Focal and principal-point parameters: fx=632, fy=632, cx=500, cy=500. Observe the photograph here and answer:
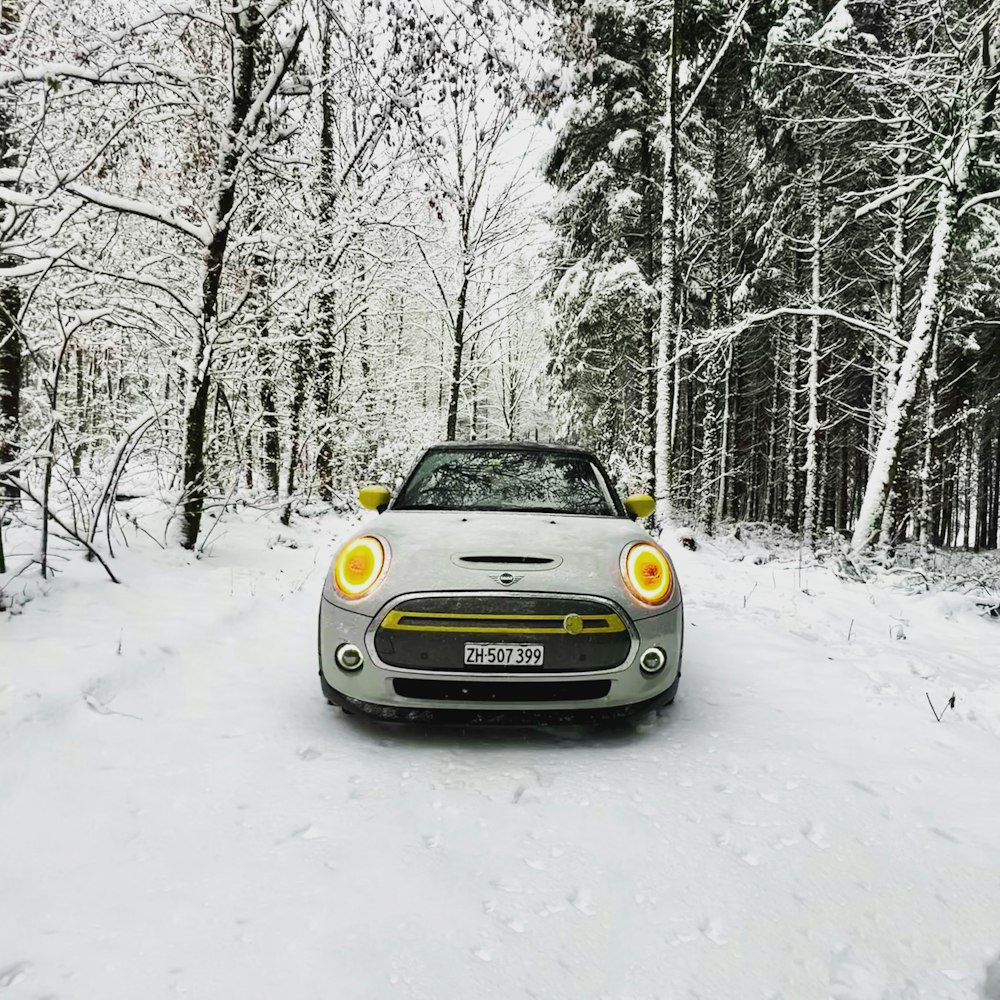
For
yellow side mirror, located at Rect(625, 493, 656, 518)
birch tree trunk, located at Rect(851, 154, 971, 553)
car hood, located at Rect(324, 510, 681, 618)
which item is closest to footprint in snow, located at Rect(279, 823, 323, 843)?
car hood, located at Rect(324, 510, 681, 618)

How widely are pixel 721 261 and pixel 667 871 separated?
700 inches

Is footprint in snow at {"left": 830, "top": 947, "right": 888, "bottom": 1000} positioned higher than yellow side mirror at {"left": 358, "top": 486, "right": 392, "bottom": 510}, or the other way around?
yellow side mirror at {"left": 358, "top": 486, "right": 392, "bottom": 510}

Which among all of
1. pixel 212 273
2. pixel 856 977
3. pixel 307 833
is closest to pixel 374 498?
pixel 307 833

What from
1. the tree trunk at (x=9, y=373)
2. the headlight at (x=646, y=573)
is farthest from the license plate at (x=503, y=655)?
the tree trunk at (x=9, y=373)

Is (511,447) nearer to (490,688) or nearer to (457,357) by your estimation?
(490,688)

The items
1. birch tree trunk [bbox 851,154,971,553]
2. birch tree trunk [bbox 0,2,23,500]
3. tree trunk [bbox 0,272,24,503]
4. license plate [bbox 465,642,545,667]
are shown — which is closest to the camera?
license plate [bbox 465,642,545,667]

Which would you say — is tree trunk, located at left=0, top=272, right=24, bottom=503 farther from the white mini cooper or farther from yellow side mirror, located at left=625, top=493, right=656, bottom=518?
yellow side mirror, located at left=625, top=493, right=656, bottom=518

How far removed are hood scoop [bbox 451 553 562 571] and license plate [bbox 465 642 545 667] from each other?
1.16 feet

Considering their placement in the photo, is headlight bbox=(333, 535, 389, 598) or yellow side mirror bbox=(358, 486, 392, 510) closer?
headlight bbox=(333, 535, 389, 598)

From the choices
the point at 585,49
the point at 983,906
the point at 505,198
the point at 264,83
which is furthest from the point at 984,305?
the point at 983,906

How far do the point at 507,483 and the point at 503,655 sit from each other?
57.0 inches

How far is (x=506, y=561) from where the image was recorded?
292 centimetres

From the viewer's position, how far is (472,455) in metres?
4.26

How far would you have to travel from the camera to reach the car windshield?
3.79 metres
